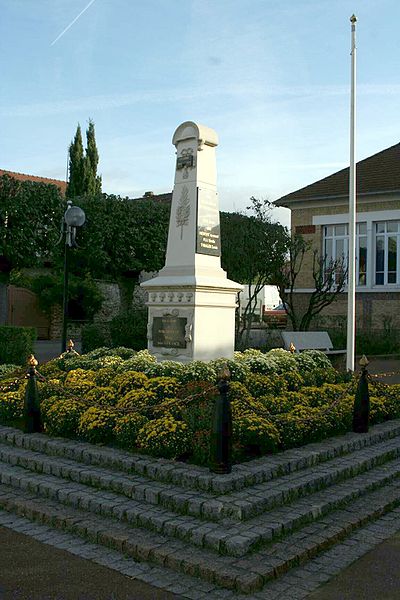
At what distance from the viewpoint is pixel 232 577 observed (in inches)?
188

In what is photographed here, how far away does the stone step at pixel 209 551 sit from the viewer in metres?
4.91

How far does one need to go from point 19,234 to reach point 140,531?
22641 millimetres

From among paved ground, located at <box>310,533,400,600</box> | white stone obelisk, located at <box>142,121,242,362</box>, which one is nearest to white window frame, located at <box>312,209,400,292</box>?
white stone obelisk, located at <box>142,121,242,362</box>

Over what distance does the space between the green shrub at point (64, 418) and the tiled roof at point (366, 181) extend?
20.2 meters

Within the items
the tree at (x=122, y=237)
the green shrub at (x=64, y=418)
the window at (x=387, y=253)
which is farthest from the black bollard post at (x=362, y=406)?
the tree at (x=122, y=237)

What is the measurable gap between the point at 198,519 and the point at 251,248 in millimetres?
16807

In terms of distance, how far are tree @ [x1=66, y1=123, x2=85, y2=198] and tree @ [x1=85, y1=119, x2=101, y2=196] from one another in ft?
1.02

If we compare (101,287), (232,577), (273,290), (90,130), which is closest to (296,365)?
(232,577)

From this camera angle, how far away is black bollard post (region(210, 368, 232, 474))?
643 cm

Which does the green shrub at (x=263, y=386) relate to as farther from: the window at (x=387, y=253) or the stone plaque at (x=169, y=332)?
the window at (x=387, y=253)

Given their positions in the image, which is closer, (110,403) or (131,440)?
(131,440)

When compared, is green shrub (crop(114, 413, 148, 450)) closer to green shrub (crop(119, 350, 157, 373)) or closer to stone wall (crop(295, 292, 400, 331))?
green shrub (crop(119, 350, 157, 373))

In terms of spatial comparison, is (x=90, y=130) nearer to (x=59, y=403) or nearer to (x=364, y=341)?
(x=364, y=341)

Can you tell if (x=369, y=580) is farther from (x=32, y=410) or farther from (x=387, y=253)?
(x=387, y=253)
